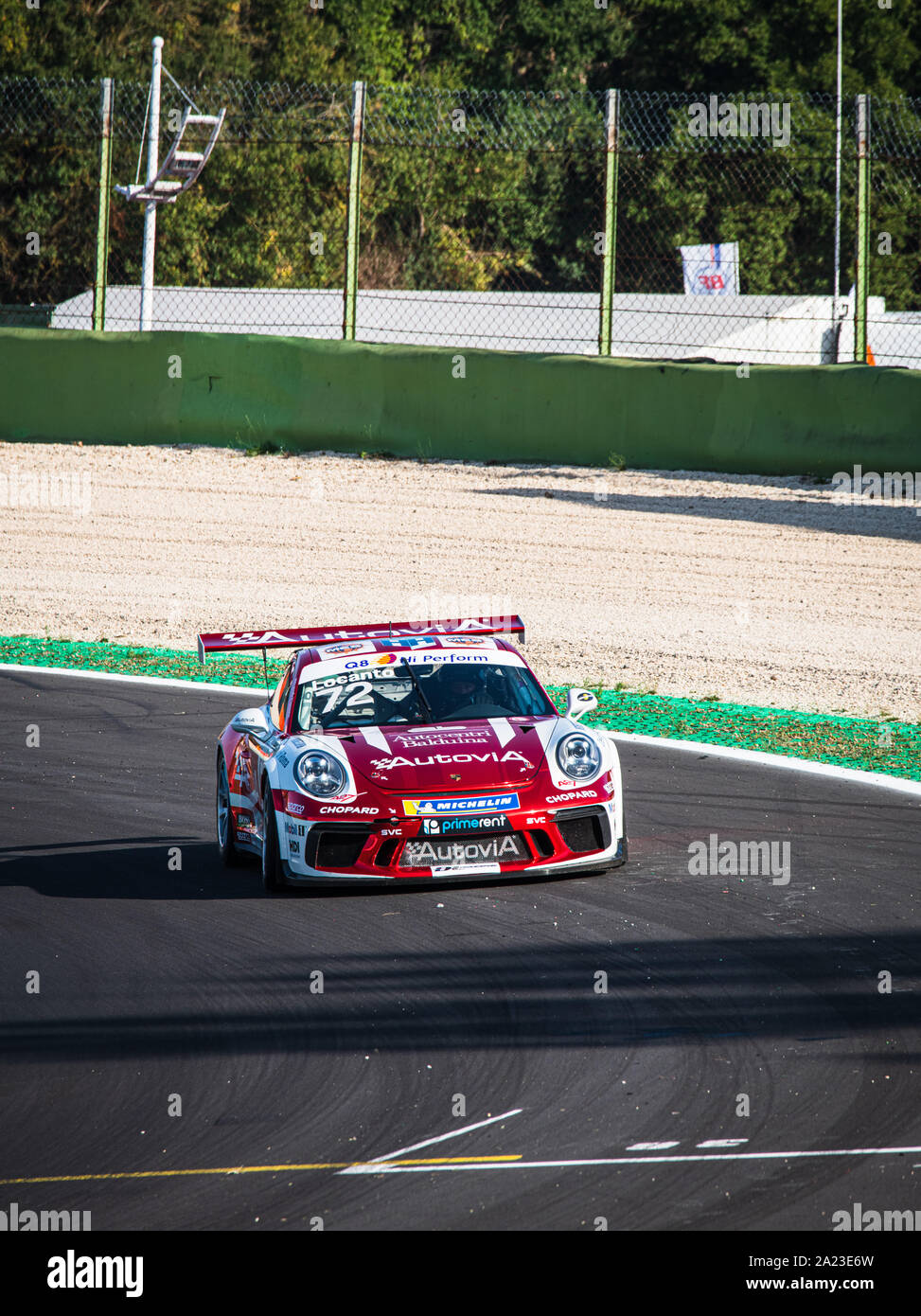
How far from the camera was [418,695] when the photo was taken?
29.5 feet

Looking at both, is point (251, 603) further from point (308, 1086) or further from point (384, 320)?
point (384, 320)

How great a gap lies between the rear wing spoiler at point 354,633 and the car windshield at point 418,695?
274 mm

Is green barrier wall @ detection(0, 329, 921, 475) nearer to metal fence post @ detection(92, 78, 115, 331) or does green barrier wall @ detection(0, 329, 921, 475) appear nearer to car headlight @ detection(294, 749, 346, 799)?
metal fence post @ detection(92, 78, 115, 331)

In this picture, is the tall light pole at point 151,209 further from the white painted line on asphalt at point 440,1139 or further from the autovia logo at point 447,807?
the white painted line on asphalt at point 440,1139

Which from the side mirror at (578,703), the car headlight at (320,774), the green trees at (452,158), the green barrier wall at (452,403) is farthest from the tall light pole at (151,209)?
the car headlight at (320,774)

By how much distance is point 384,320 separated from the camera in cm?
4097

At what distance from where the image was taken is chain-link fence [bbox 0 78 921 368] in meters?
36.9

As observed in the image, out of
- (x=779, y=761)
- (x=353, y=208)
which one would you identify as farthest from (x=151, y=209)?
(x=779, y=761)

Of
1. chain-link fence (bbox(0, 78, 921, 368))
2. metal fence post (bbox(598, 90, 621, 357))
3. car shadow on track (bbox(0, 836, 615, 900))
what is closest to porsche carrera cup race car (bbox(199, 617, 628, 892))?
car shadow on track (bbox(0, 836, 615, 900))

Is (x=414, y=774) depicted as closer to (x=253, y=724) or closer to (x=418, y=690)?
(x=418, y=690)

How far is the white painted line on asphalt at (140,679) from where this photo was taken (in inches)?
539

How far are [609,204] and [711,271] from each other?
21.7 metres
